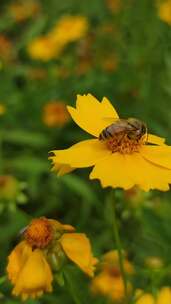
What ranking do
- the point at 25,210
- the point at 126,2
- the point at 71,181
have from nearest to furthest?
the point at 71,181 → the point at 25,210 → the point at 126,2

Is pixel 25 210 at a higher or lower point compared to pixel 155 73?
lower

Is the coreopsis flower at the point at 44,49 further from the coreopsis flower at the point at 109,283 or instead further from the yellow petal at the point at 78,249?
the yellow petal at the point at 78,249

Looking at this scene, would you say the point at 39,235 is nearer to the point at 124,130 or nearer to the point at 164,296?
the point at 124,130

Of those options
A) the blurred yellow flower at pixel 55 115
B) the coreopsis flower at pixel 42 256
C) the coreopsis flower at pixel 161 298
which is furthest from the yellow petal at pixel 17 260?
the blurred yellow flower at pixel 55 115

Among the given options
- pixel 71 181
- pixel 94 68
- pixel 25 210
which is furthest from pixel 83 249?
pixel 94 68

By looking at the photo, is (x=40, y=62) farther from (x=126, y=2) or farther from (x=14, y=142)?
(x=14, y=142)

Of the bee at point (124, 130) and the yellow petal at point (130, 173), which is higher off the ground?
the bee at point (124, 130)

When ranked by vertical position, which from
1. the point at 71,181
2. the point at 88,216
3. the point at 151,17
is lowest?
the point at 88,216

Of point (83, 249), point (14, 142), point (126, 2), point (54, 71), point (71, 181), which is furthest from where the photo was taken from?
point (126, 2)
